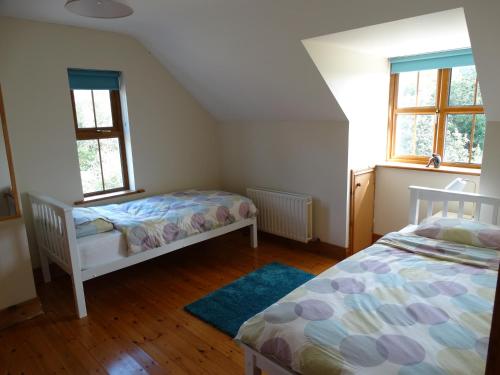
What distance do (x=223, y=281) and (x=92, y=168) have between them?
1.65m

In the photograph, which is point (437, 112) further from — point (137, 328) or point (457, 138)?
point (137, 328)

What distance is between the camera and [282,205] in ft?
12.1

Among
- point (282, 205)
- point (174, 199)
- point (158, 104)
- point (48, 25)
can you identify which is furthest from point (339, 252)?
point (48, 25)

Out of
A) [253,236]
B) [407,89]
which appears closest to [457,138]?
[407,89]

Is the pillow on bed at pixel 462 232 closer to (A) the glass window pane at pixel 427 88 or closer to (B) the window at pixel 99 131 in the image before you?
(A) the glass window pane at pixel 427 88

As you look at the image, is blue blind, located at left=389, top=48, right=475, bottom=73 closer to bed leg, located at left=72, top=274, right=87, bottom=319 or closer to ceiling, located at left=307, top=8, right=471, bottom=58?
ceiling, located at left=307, top=8, right=471, bottom=58

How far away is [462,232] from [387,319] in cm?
107

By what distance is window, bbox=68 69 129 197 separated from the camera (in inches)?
129

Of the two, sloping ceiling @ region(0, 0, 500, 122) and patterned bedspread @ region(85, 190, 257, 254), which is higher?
sloping ceiling @ region(0, 0, 500, 122)

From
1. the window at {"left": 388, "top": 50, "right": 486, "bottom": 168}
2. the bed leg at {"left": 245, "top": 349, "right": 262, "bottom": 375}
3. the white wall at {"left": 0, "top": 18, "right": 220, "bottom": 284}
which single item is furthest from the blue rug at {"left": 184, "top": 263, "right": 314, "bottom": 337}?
the window at {"left": 388, "top": 50, "right": 486, "bottom": 168}

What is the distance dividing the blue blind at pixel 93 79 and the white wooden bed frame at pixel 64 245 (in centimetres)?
103

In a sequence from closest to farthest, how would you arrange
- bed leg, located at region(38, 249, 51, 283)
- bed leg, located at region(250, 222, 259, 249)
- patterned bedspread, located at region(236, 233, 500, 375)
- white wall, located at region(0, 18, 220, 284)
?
patterned bedspread, located at region(236, 233, 500, 375) < white wall, located at region(0, 18, 220, 284) < bed leg, located at region(38, 249, 51, 283) < bed leg, located at region(250, 222, 259, 249)

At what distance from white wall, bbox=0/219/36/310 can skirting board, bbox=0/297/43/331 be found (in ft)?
0.11

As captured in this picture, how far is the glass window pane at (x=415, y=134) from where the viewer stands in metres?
3.42
